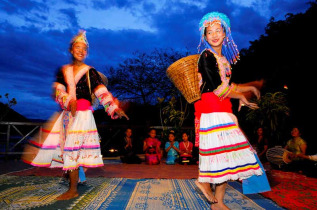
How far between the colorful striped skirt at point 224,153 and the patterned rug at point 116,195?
0.71 metres

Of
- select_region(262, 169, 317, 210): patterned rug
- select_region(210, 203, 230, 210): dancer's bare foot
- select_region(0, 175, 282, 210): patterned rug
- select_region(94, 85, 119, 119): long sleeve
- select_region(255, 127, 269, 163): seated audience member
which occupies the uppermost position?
select_region(94, 85, 119, 119): long sleeve

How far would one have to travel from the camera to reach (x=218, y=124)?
2240 millimetres

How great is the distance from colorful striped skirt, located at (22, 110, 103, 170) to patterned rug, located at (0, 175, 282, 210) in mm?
391

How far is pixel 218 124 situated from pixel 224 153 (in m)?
0.26

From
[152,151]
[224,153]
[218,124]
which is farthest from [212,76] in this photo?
[152,151]

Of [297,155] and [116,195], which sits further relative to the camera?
[297,155]

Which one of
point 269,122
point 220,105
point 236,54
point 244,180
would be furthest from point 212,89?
point 269,122

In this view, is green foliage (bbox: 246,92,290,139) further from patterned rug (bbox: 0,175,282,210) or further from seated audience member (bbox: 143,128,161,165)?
patterned rug (bbox: 0,175,282,210)

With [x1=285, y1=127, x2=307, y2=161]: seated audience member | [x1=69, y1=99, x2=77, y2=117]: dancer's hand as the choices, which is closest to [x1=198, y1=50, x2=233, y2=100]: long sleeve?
[x1=69, y1=99, x2=77, y2=117]: dancer's hand

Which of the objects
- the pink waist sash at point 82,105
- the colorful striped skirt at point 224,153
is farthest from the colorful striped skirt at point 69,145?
the colorful striped skirt at point 224,153

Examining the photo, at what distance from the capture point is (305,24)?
10016mm

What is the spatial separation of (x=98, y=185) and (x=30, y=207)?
1.24 m

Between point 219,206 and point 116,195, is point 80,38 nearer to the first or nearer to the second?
point 116,195

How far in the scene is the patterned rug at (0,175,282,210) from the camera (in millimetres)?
2643
